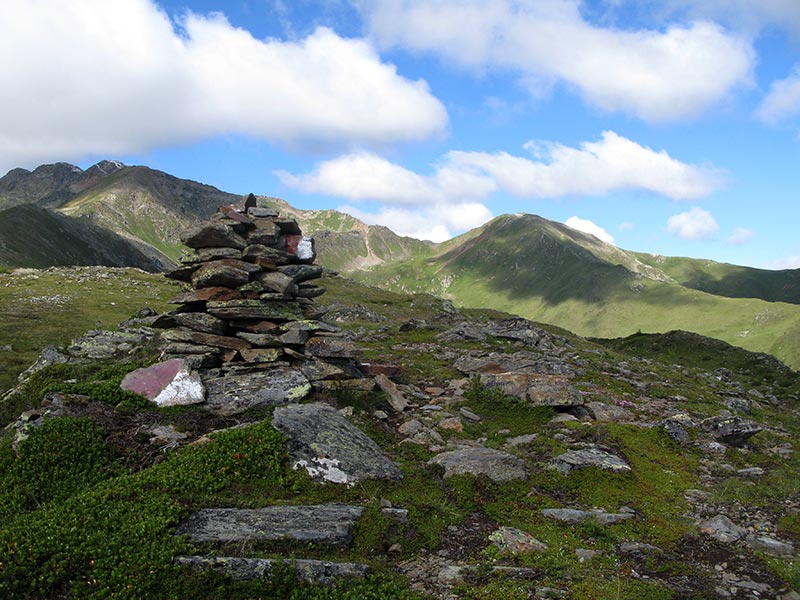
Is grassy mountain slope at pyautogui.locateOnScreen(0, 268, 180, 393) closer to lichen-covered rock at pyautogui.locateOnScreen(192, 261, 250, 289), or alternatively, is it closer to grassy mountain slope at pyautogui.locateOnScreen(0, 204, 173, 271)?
lichen-covered rock at pyautogui.locateOnScreen(192, 261, 250, 289)

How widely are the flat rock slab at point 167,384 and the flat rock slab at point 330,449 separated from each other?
431 centimetres

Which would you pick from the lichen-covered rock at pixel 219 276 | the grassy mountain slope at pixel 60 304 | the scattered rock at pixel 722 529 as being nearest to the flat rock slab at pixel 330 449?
the scattered rock at pixel 722 529

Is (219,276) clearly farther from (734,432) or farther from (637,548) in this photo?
(734,432)

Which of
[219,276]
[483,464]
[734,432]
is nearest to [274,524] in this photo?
[483,464]

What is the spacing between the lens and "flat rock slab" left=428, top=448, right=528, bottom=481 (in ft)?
48.3

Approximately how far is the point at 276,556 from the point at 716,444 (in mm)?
18165

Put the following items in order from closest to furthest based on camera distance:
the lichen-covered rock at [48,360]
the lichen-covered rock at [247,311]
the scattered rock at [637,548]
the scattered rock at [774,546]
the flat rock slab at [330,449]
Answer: the scattered rock at [637,548], the scattered rock at [774,546], the flat rock slab at [330,449], the lichen-covered rock at [247,311], the lichen-covered rock at [48,360]

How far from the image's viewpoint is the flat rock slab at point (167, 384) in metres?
16.8

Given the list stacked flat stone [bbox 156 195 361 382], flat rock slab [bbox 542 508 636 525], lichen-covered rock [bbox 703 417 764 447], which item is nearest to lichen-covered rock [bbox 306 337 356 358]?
stacked flat stone [bbox 156 195 361 382]

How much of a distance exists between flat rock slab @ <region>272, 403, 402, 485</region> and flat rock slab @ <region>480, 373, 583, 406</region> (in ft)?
32.3

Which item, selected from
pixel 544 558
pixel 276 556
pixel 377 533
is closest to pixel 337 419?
pixel 377 533

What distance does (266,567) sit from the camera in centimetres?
908

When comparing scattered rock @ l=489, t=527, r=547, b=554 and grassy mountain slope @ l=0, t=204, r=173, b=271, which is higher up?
grassy mountain slope @ l=0, t=204, r=173, b=271

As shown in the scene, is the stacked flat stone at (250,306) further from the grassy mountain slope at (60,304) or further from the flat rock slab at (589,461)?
the grassy mountain slope at (60,304)
